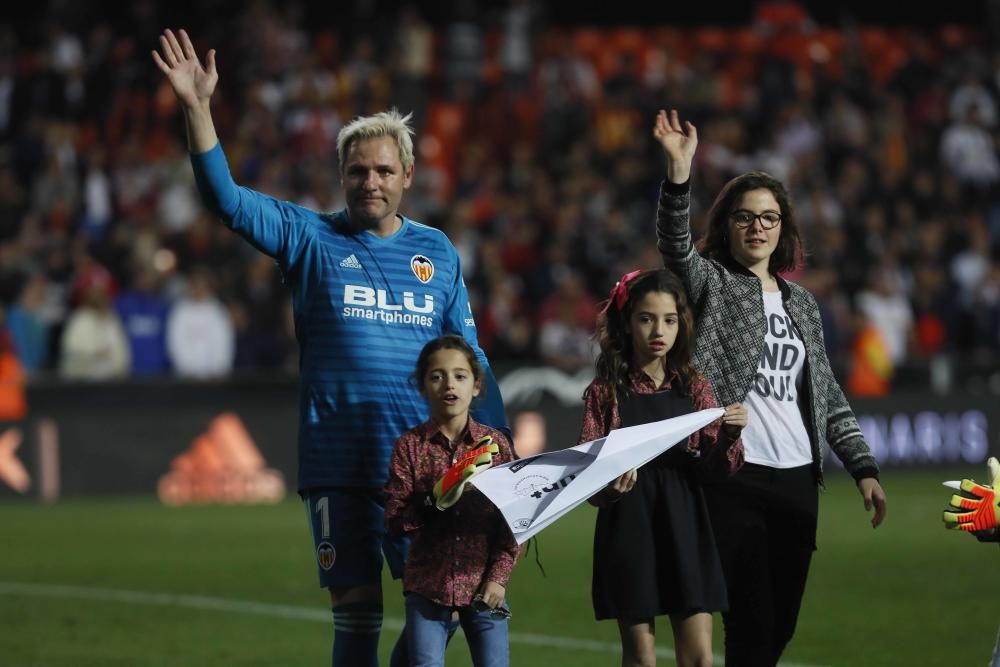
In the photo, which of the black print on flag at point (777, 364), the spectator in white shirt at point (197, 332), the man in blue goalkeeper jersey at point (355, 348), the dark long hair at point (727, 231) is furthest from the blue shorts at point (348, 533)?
the spectator in white shirt at point (197, 332)

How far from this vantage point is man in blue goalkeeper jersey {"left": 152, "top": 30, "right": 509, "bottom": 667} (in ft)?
19.2

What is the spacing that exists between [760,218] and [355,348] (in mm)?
1534

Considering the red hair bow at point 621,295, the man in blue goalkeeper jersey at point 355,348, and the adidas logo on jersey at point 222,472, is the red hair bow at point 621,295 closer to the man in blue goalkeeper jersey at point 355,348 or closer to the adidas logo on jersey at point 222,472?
the man in blue goalkeeper jersey at point 355,348

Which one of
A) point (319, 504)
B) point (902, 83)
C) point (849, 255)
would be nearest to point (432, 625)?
point (319, 504)

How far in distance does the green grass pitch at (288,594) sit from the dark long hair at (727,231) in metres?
2.72

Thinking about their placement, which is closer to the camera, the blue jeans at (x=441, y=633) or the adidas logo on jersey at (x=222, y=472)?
the blue jeans at (x=441, y=633)

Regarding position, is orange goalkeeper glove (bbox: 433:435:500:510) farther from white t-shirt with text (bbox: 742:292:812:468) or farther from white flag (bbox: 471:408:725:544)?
white t-shirt with text (bbox: 742:292:812:468)

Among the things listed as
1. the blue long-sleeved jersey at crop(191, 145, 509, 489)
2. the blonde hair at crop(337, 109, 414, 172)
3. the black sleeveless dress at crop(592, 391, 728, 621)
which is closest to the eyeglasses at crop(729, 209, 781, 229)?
the black sleeveless dress at crop(592, 391, 728, 621)

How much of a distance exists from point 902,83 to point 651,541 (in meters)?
21.7

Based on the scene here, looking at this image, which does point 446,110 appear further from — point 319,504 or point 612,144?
point 319,504

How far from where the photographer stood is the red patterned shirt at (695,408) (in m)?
5.78

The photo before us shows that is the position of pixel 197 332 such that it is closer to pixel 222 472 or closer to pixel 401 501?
pixel 222 472

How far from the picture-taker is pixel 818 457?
6.19 metres

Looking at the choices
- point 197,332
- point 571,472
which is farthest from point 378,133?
point 197,332
